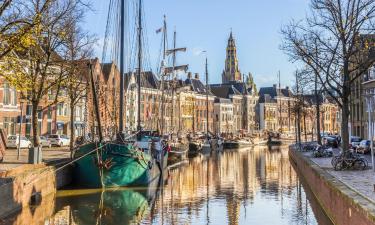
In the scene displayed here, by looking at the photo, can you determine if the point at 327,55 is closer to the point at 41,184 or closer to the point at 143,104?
the point at 41,184

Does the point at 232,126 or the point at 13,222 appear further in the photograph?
the point at 232,126

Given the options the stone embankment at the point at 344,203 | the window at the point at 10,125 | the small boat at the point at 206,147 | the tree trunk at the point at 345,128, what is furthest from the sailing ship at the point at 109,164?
the small boat at the point at 206,147

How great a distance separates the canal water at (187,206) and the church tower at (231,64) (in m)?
143

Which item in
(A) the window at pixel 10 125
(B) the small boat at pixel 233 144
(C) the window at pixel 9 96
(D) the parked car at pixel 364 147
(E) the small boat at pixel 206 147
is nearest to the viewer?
(D) the parked car at pixel 364 147

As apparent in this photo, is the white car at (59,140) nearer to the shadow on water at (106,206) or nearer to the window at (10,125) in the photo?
the window at (10,125)

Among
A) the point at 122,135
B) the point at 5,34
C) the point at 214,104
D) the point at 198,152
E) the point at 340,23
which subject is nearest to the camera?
the point at 5,34

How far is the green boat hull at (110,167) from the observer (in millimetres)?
27078

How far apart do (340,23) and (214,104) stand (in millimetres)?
105670

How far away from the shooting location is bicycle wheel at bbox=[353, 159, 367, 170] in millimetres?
23078

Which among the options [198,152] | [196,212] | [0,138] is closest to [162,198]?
[196,212]

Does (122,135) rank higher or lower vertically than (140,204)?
higher

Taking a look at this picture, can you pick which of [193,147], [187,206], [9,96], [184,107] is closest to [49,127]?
[9,96]

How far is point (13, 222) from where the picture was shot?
1736cm

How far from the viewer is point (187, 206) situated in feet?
73.7
